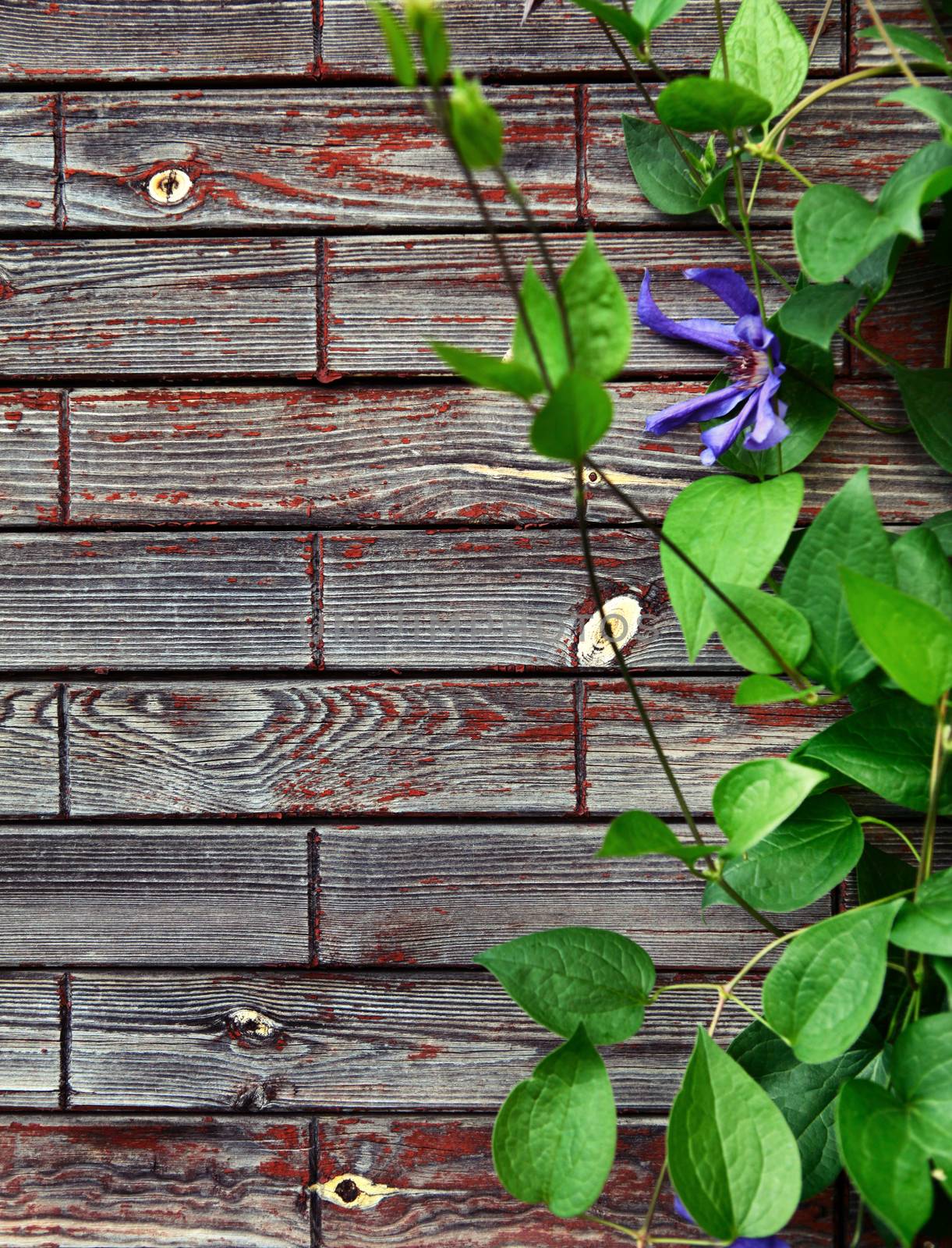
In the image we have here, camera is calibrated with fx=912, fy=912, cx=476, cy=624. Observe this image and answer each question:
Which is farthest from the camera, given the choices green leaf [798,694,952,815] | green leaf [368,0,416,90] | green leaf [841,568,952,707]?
green leaf [798,694,952,815]

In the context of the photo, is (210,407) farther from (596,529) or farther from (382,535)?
(596,529)

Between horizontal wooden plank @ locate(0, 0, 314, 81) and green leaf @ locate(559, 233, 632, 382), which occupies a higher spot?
horizontal wooden plank @ locate(0, 0, 314, 81)

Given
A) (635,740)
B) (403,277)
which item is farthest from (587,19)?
(635,740)

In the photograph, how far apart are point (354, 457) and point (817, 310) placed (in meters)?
0.34

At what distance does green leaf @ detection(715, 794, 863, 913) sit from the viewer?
60 cm

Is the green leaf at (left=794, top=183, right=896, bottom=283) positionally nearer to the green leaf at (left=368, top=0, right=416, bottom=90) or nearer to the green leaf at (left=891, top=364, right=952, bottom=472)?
the green leaf at (left=891, top=364, right=952, bottom=472)

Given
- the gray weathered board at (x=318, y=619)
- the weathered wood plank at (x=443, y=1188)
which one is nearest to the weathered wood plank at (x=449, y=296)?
the gray weathered board at (x=318, y=619)

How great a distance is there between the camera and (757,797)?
0.53 metres

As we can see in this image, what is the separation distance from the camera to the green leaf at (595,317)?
0.37 m

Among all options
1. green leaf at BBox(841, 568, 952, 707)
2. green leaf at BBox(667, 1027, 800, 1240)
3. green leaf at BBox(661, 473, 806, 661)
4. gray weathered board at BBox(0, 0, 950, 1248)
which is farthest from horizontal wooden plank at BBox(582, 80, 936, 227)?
green leaf at BBox(667, 1027, 800, 1240)

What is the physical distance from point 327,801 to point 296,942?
0.36ft

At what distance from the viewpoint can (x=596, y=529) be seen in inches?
27.3

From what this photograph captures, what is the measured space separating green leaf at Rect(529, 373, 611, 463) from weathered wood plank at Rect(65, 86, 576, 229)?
0.39 m

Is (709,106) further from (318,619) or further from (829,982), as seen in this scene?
(829,982)
